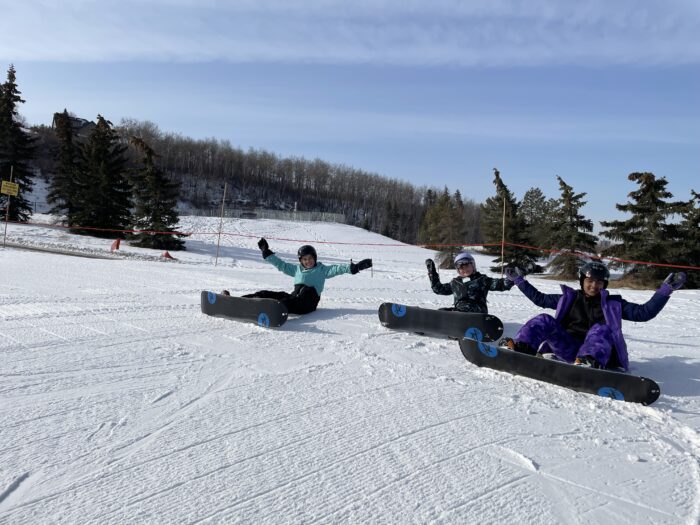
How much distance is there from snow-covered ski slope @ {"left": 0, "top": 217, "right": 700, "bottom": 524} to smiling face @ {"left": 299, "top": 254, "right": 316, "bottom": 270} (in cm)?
148

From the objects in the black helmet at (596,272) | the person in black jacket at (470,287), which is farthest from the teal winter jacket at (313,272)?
Answer: the black helmet at (596,272)

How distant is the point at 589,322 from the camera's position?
188 inches

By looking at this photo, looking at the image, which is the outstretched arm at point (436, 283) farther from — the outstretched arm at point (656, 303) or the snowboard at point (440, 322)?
the outstretched arm at point (656, 303)

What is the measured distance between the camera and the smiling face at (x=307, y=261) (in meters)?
7.14

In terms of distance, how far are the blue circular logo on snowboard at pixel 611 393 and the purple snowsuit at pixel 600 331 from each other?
35 centimetres

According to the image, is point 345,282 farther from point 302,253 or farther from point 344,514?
point 344,514

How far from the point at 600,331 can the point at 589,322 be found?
38 centimetres

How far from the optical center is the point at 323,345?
5359mm

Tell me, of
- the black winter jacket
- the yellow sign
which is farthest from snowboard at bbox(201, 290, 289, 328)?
the yellow sign

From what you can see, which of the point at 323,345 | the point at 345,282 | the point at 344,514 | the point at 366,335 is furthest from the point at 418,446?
the point at 345,282

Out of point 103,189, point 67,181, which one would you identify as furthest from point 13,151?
point 103,189

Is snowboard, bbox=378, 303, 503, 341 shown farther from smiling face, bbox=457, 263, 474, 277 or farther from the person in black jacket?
smiling face, bbox=457, 263, 474, 277

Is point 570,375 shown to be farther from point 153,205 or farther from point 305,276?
point 153,205

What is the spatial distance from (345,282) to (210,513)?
10092mm
